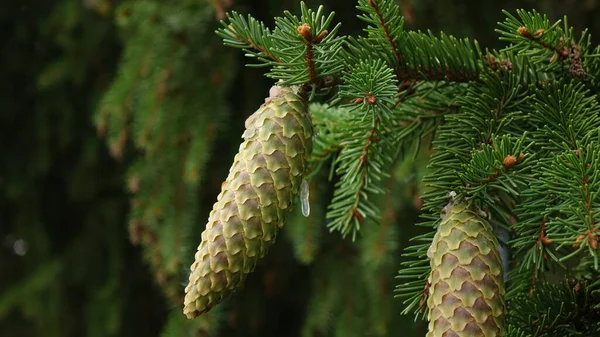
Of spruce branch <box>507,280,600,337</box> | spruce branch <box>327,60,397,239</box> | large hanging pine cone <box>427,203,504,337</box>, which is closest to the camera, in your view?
large hanging pine cone <box>427,203,504,337</box>

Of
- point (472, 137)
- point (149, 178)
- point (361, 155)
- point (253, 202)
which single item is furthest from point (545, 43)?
point (149, 178)

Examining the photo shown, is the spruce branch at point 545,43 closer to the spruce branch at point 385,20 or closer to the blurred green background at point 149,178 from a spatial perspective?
the spruce branch at point 385,20

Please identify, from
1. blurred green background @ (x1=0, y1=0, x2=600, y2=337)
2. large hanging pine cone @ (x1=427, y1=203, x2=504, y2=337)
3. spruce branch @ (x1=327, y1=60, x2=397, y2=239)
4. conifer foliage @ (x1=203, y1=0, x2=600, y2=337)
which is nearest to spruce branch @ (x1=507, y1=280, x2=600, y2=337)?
conifer foliage @ (x1=203, y1=0, x2=600, y2=337)

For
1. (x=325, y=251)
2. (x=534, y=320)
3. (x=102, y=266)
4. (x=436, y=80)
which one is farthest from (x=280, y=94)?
(x=102, y=266)

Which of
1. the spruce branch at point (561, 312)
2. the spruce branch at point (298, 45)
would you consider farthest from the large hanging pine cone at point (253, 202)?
the spruce branch at point (561, 312)

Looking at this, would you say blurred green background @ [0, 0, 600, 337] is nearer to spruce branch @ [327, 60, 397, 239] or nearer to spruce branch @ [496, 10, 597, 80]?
spruce branch @ [327, 60, 397, 239]
